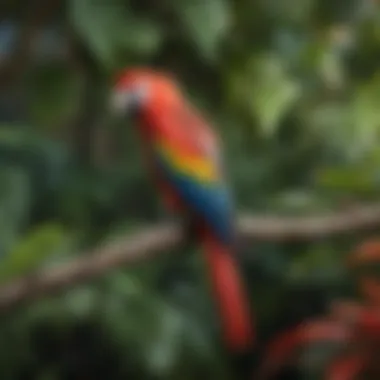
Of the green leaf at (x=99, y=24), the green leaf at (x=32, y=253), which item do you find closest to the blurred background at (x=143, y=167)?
the green leaf at (x=99, y=24)

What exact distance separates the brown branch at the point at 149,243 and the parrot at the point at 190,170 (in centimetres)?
4

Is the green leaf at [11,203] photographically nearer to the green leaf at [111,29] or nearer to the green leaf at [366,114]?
the green leaf at [111,29]

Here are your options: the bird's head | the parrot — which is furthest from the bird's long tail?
the bird's head

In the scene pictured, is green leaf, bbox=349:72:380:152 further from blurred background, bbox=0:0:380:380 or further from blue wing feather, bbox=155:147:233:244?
blue wing feather, bbox=155:147:233:244

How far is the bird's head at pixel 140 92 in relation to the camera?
1378 mm

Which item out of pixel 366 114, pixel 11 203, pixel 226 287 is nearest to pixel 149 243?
pixel 226 287

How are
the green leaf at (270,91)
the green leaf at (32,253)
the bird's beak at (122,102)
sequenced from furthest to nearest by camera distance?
the green leaf at (270,91), the bird's beak at (122,102), the green leaf at (32,253)

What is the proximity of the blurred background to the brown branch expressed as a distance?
5cm

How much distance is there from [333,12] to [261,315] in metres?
0.45

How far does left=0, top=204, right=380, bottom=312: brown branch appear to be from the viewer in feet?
4.05

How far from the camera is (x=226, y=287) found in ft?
4.56

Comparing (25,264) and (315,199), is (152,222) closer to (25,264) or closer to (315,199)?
(315,199)

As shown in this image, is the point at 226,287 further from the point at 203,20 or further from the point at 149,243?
the point at 203,20

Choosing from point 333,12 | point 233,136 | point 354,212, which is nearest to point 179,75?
point 233,136
